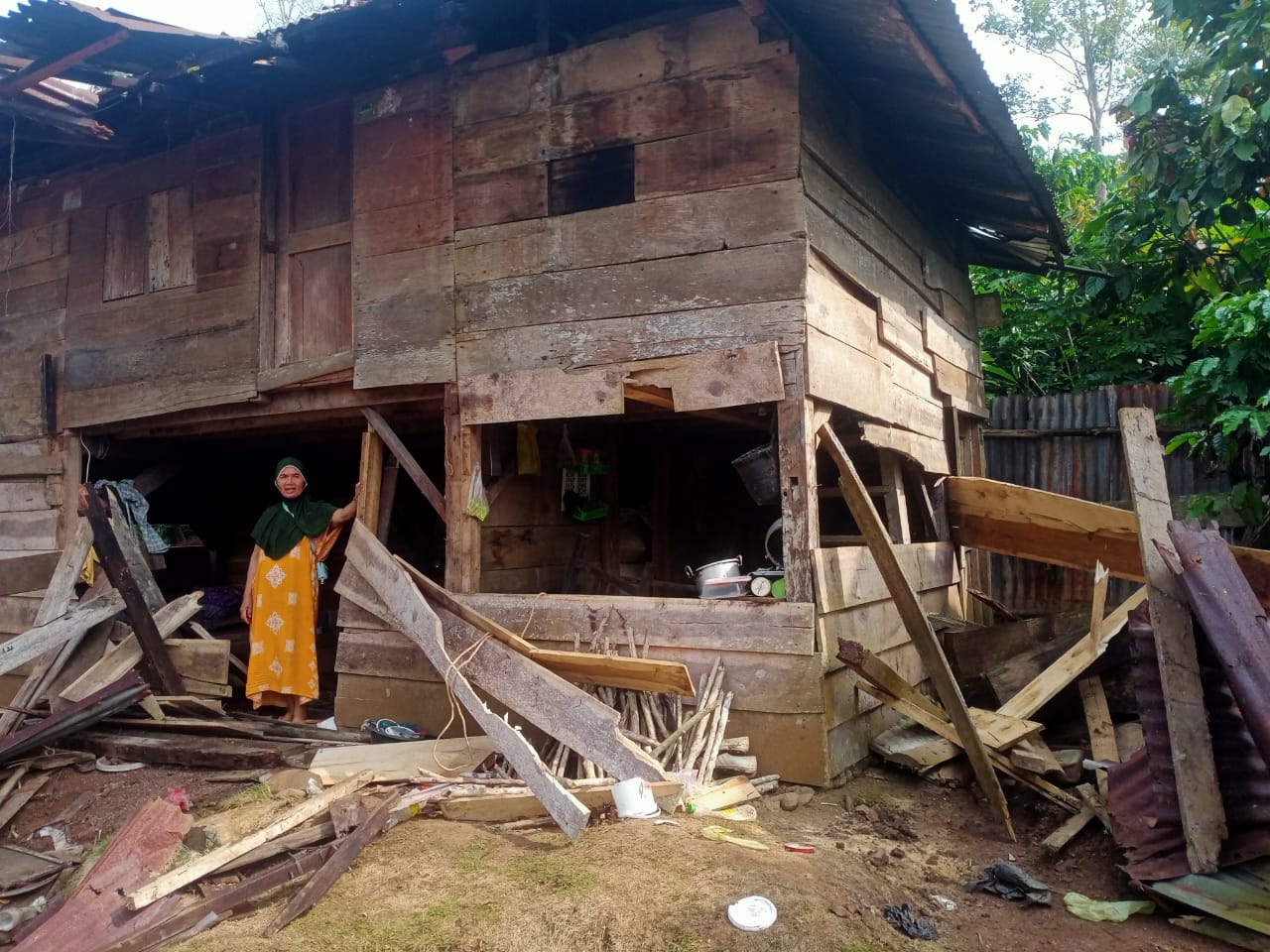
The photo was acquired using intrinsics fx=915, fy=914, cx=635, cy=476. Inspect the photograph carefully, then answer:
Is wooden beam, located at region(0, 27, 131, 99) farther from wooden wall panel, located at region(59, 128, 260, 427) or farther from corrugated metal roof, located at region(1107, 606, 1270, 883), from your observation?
corrugated metal roof, located at region(1107, 606, 1270, 883)

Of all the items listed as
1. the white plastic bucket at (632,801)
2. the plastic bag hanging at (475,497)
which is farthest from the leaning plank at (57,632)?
the white plastic bucket at (632,801)

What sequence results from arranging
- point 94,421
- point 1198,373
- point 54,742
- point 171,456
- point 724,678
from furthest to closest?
point 171,456 → point 94,421 → point 1198,373 → point 54,742 → point 724,678

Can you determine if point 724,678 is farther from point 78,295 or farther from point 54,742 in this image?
point 78,295

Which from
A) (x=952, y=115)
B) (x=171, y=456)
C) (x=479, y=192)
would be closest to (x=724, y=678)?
(x=479, y=192)

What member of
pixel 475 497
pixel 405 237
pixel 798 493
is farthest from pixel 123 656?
pixel 798 493

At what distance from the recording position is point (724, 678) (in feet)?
17.2

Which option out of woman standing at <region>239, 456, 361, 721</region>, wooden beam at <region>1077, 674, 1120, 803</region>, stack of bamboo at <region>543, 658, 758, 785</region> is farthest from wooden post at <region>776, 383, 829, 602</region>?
woman standing at <region>239, 456, 361, 721</region>

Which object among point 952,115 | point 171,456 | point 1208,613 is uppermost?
point 952,115

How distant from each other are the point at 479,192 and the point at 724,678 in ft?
11.8

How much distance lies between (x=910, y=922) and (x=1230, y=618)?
5.52ft

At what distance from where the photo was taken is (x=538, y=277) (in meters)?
5.94

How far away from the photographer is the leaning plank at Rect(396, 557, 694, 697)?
4.92 metres

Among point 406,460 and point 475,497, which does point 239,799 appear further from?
point 406,460

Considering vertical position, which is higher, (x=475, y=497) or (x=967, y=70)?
(x=967, y=70)
